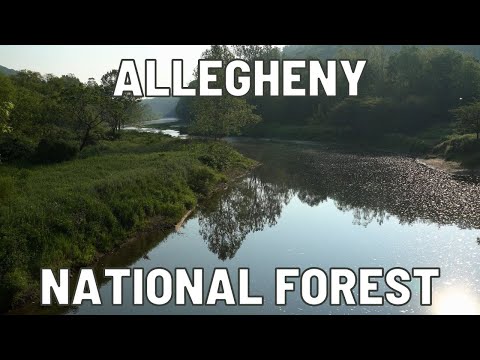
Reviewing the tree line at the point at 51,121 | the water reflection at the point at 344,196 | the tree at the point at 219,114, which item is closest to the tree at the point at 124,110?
the tree line at the point at 51,121

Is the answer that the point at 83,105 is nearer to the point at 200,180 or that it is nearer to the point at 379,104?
the point at 200,180

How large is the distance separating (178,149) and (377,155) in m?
35.7

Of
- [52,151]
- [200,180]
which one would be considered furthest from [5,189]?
[200,180]

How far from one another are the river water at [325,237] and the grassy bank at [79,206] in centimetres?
165

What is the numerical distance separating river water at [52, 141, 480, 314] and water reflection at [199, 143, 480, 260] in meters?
0.10

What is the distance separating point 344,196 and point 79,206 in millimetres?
25025

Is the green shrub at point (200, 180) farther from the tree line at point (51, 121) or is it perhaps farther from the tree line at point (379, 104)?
the tree line at point (379, 104)

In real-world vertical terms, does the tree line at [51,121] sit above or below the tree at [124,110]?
below

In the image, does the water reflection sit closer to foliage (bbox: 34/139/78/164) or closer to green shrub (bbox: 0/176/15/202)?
green shrub (bbox: 0/176/15/202)

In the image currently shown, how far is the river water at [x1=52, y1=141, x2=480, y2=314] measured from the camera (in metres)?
19.1

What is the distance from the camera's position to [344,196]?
41.5m

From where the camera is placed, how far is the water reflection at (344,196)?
3241cm

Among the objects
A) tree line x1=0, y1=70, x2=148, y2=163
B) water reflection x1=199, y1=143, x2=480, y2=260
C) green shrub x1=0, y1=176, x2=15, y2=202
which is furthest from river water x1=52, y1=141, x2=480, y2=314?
tree line x1=0, y1=70, x2=148, y2=163

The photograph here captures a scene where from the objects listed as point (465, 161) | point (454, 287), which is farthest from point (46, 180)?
point (465, 161)
